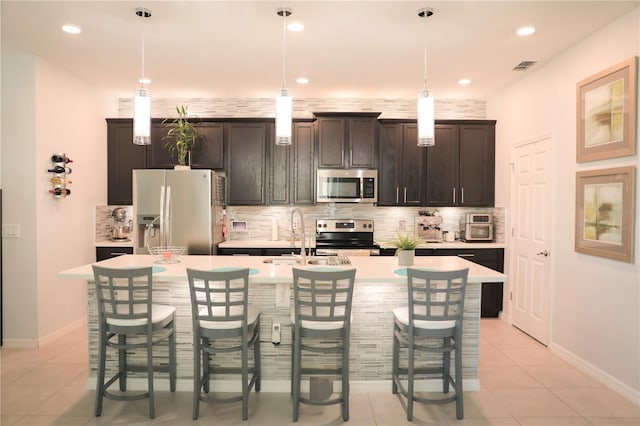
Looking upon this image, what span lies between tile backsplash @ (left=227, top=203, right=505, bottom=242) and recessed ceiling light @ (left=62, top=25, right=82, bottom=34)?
2.77 m

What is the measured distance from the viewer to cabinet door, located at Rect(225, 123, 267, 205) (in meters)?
5.42

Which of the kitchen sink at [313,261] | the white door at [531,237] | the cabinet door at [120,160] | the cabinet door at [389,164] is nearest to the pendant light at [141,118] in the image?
the kitchen sink at [313,261]

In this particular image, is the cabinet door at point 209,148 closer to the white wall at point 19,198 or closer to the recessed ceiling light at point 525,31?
the white wall at point 19,198

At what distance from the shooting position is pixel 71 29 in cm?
346

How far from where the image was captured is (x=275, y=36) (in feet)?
11.8

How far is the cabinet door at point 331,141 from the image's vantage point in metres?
5.34

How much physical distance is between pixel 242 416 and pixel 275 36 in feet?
9.78

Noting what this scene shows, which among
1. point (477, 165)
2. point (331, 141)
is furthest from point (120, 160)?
point (477, 165)

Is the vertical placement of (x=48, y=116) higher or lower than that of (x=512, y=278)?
higher

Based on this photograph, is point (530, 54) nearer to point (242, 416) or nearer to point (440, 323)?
point (440, 323)

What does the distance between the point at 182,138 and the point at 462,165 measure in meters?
3.61

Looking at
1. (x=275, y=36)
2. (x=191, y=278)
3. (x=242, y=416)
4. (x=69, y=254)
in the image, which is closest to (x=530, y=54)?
(x=275, y=36)

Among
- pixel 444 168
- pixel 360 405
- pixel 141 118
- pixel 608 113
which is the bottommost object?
pixel 360 405

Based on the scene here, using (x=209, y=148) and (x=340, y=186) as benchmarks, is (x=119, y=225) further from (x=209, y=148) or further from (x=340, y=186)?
(x=340, y=186)
